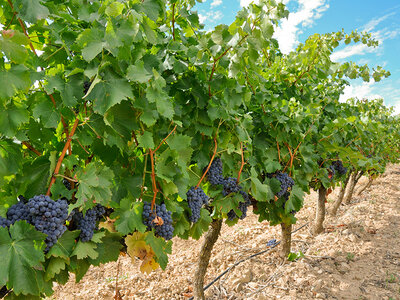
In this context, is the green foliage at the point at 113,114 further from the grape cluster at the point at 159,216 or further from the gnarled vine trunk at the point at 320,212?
the gnarled vine trunk at the point at 320,212

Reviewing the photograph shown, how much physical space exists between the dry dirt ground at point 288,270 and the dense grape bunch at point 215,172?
2.60 m

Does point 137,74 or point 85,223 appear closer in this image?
point 137,74

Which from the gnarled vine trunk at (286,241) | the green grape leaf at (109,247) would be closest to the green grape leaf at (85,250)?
the green grape leaf at (109,247)

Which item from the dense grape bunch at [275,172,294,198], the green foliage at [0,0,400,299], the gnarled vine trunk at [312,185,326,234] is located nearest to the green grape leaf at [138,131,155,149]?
the green foliage at [0,0,400,299]

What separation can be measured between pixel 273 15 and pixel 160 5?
979mm

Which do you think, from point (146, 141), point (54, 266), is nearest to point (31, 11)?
point (146, 141)

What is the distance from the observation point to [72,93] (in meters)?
1.17

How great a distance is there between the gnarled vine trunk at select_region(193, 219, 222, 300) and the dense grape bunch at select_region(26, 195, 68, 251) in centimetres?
246

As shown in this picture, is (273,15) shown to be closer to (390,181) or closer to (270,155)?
(270,155)

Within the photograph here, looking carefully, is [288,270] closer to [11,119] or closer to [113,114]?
[113,114]

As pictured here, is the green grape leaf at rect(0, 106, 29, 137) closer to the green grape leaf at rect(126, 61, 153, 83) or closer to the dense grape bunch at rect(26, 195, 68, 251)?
the dense grape bunch at rect(26, 195, 68, 251)

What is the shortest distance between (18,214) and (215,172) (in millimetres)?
1241

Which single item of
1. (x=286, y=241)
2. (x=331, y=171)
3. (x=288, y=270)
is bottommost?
(x=288, y=270)

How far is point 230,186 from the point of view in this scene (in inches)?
86.7
